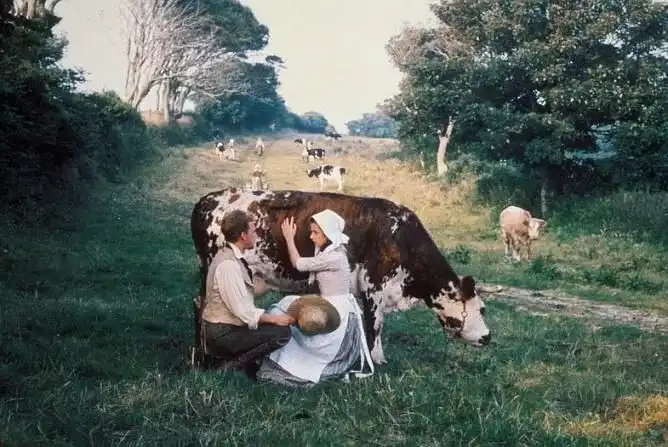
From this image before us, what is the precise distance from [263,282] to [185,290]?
310 cm

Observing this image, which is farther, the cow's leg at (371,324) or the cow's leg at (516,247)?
the cow's leg at (516,247)

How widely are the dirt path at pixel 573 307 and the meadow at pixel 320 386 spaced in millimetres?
81

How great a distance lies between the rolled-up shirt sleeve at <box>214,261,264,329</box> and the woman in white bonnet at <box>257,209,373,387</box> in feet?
1.38

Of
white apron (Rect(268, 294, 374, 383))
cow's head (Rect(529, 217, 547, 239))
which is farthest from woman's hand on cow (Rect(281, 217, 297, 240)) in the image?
cow's head (Rect(529, 217, 547, 239))

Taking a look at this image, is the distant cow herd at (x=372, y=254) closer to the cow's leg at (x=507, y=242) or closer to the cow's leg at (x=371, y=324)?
the cow's leg at (x=371, y=324)

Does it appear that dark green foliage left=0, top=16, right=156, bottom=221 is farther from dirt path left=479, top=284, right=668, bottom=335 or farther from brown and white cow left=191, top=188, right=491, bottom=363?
dirt path left=479, top=284, right=668, bottom=335

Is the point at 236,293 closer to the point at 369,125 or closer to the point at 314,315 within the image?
the point at 314,315

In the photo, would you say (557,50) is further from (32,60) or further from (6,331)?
(6,331)

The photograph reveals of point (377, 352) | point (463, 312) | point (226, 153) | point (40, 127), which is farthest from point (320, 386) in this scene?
point (226, 153)

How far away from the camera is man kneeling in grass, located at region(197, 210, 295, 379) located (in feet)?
20.8

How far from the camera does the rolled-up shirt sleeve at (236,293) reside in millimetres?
6324

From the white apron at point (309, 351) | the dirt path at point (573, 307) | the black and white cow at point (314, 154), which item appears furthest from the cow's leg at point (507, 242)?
the black and white cow at point (314, 154)

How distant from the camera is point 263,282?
863 centimetres

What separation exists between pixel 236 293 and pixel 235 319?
29 centimetres
